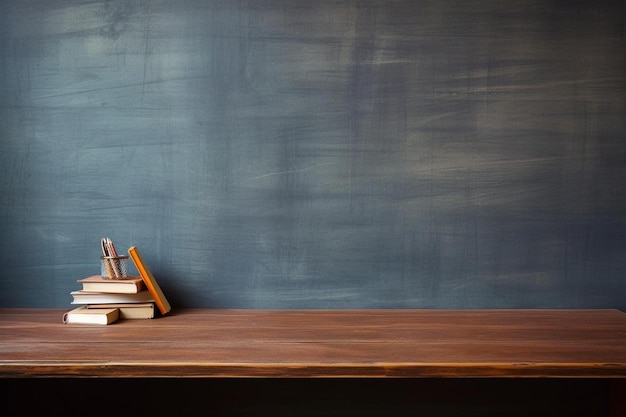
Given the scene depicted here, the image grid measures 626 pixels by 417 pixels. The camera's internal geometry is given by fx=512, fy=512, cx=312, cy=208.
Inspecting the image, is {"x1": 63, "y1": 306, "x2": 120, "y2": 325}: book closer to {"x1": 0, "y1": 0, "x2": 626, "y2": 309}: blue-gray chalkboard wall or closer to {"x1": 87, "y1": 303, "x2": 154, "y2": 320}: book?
{"x1": 87, "y1": 303, "x2": 154, "y2": 320}: book

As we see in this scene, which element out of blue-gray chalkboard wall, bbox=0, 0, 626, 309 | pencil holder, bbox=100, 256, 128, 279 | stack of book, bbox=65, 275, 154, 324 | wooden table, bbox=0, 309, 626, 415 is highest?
blue-gray chalkboard wall, bbox=0, 0, 626, 309

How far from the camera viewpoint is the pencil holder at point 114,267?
1.63 metres

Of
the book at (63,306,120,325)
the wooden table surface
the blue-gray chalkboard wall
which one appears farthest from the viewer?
the blue-gray chalkboard wall

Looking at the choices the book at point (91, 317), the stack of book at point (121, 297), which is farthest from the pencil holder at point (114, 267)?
the book at point (91, 317)

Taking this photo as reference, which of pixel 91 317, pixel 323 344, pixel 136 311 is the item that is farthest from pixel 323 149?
pixel 91 317

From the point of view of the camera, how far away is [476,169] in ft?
5.87

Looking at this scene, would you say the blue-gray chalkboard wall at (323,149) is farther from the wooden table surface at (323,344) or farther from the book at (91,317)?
the book at (91,317)

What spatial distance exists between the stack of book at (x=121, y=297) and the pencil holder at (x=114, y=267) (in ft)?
0.06

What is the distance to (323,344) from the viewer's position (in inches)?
53.0

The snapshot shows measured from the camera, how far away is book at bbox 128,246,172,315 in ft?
5.22

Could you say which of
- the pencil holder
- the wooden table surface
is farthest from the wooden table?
the pencil holder
